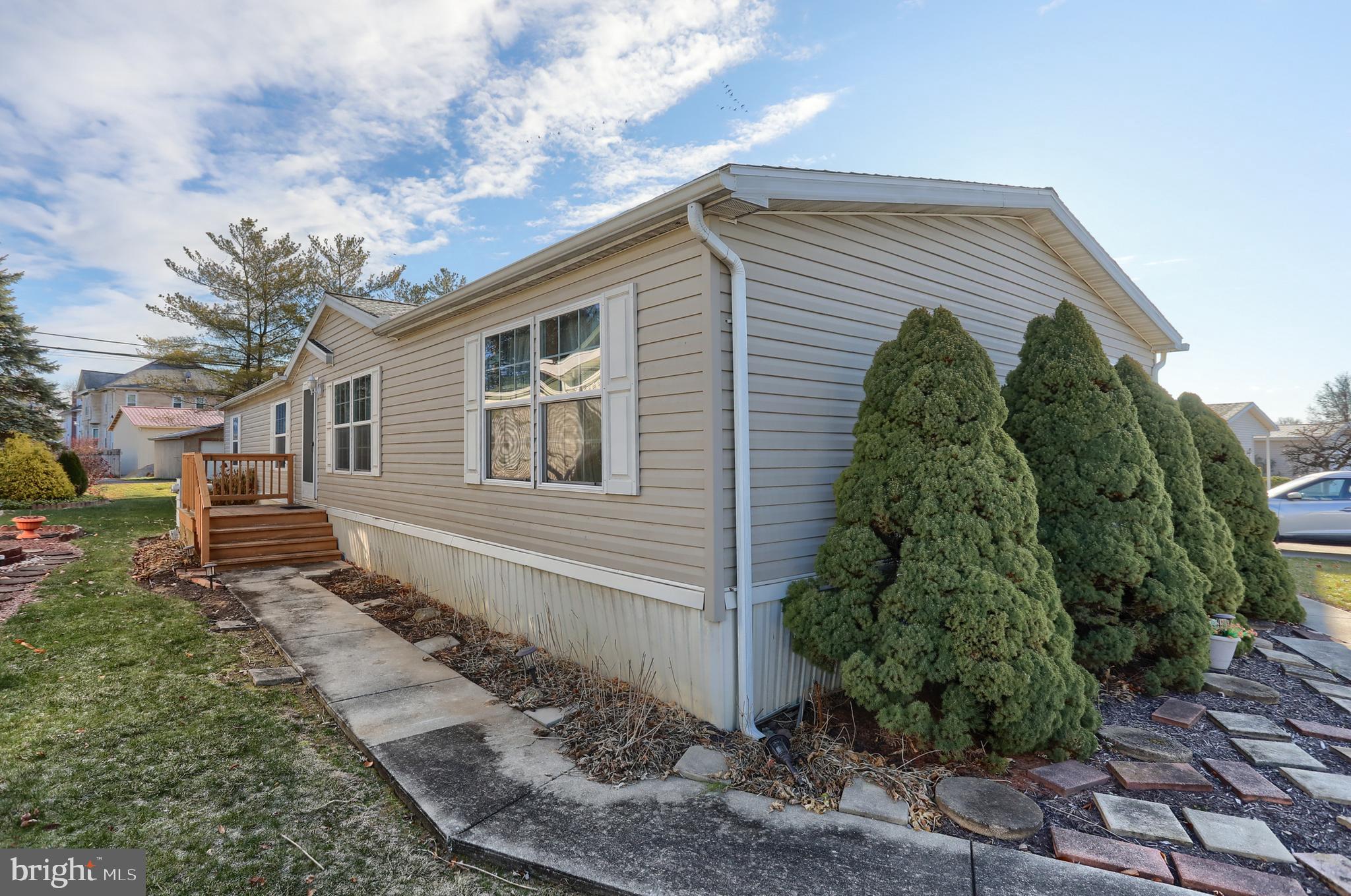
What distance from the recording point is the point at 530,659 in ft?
15.3

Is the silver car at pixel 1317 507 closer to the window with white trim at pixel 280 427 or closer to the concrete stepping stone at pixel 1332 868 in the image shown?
the concrete stepping stone at pixel 1332 868

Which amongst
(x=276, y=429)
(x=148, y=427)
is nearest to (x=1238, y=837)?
(x=276, y=429)

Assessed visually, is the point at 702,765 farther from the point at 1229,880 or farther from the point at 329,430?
the point at 329,430

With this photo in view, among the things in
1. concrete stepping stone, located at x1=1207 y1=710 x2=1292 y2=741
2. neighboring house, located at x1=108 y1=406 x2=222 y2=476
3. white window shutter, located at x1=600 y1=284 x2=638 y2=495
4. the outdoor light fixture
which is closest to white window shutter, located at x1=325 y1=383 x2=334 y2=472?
the outdoor light fixture

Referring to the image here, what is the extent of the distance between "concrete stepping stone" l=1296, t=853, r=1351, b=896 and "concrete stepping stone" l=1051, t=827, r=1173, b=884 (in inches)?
18.6

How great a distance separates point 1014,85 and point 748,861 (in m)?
6.93

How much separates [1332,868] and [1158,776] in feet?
2.27

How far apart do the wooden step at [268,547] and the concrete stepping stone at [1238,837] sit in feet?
32.3

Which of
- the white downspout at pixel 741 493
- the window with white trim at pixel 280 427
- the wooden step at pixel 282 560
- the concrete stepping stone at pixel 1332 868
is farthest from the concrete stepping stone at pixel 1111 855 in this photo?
the window with white trim at pixel 280 427

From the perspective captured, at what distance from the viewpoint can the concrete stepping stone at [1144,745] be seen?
124 inches

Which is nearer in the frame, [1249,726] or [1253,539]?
[1249,726]

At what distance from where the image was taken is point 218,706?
3.92 meters

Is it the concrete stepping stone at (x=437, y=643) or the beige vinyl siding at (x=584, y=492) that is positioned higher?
the beige vinyl siding at (x=584, y=492)

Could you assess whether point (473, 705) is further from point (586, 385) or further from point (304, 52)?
point (304, 52)
